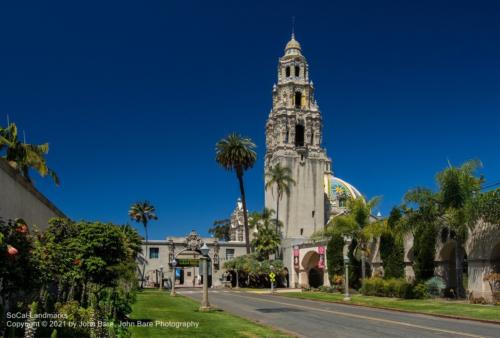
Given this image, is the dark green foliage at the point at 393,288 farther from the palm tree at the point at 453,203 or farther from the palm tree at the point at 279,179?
the palm tree at the point at 279,179

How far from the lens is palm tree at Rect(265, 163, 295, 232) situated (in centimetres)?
7212

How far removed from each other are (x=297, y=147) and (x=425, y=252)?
135 ft

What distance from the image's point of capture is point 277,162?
74.8 m

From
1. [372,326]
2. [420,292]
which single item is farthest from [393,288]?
[372,326]

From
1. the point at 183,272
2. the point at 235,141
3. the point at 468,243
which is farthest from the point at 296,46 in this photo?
the point at 468,243

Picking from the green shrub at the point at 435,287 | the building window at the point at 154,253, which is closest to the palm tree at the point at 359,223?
the green shrub at the point at 435,287

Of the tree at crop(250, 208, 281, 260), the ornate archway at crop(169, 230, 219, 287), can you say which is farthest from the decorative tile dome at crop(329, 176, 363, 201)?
the ornate archway at crop(169, 230, 219, 287)

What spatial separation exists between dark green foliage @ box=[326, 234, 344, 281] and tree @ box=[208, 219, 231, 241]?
72.8 meters

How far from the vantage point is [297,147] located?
76125mm

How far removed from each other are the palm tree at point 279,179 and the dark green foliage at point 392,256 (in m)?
30.7

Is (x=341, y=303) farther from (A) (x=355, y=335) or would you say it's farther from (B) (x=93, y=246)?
(B) (x=93, y=246)

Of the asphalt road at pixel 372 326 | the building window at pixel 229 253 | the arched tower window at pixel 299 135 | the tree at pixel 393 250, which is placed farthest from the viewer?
the arched tower window at pixel 299 135

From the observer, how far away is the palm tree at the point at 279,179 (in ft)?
237

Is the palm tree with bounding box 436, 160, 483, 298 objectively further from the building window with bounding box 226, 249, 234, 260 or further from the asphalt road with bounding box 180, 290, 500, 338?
the building window with bounding box 226, 249, 234, 260
